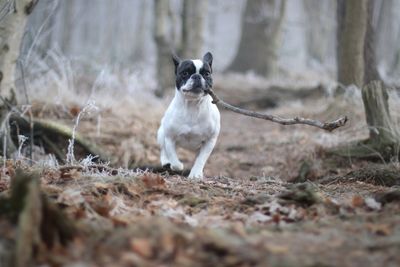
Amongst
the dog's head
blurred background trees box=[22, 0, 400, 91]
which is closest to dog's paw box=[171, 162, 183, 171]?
the dog's head

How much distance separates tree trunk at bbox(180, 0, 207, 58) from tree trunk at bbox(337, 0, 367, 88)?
245 inches

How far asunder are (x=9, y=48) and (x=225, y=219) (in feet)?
13.7

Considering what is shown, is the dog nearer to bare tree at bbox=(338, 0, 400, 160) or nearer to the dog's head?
the dog's head

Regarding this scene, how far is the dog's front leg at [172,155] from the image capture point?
657 centimetres

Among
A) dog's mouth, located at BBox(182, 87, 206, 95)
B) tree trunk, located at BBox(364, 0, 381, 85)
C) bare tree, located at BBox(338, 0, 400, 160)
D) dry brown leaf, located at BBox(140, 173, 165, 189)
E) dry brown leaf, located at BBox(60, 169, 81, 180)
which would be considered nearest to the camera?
dry brown leaf, located at BBox(140, 173, 165, 189)

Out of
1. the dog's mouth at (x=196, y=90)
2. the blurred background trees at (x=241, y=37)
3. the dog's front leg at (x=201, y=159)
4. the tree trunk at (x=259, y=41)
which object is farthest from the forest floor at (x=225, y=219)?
the tree trunk at (x=259, y=41)

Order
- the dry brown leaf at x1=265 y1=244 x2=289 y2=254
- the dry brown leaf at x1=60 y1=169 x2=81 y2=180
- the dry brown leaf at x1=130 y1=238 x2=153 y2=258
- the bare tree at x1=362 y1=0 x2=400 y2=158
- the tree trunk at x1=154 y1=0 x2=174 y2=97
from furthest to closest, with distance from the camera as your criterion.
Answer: the tree trunk at x1=154 y1=0 x2=174 y2=97, the bare tree at x1=362 y1=0 x2=400 y2=158, the dry brown leaf at x1=60 y1=169 x2=81 y2=180, the dry brown leaf at x1=265 y1=244 x2=289 y2=254, the dry brown leaf at x1=130 y1=238 x2=153 y2=258

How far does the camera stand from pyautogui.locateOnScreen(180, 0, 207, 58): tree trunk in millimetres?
15719

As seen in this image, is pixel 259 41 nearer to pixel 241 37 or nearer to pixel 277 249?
pixel 241 37

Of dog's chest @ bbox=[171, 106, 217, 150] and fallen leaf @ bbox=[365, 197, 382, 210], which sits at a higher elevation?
dog's chest @ bbox=[171, 106, 217, 150]

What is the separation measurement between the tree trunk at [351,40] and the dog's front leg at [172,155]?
4.30 meters

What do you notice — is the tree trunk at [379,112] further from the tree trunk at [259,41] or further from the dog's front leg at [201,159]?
the tree trunk at [259,41]

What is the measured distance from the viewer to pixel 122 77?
13812mm

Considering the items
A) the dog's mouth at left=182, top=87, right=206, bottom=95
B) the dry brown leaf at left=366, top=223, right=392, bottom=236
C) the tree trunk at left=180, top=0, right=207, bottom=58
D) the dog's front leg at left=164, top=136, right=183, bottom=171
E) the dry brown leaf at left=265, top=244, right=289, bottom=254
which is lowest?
the dog's front leg at left=164, top=136, right=183, bottom=171
